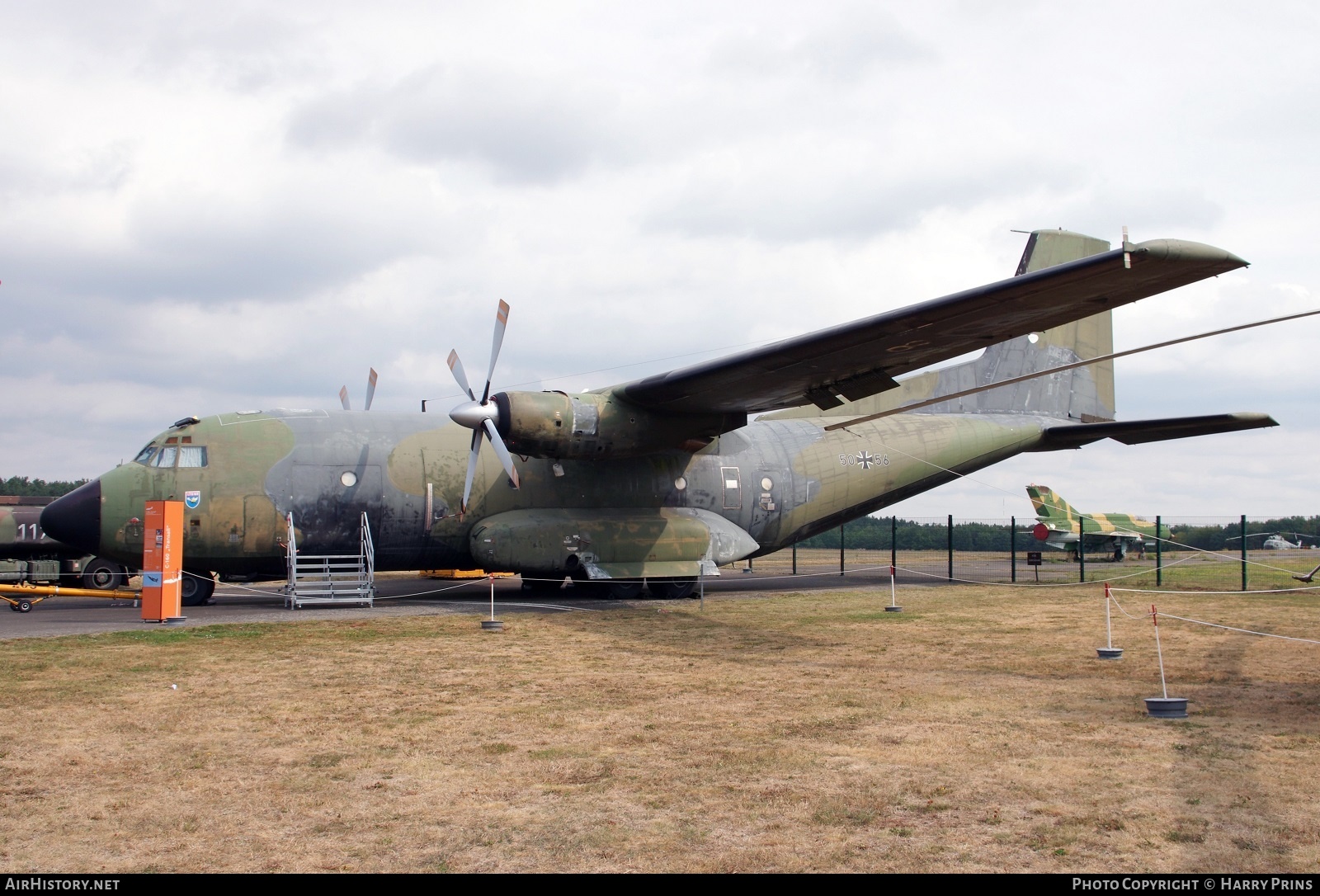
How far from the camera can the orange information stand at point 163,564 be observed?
51.3 feet

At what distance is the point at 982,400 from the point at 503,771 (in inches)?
775

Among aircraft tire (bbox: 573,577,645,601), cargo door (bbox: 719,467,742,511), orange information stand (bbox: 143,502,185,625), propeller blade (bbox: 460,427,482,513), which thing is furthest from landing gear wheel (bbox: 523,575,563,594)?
orange information stand (bbox: 143,502,185,625)

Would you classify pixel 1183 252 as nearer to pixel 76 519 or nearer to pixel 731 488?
pixel 731 488

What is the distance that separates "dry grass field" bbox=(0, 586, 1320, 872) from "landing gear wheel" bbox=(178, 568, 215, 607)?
578cm

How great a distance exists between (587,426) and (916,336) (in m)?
6.25

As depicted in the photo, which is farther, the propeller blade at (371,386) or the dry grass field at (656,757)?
the propeller blade at (371,386)

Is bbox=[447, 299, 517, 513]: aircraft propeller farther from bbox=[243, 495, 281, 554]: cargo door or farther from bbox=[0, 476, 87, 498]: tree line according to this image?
bbox=[0, 476, 87, 498]: tree line

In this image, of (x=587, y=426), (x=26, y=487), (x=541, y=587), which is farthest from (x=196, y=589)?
(x=26, y=487)

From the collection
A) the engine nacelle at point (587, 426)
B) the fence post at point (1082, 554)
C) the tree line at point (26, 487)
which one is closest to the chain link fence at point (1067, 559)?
the fence post at point (1082, 554)

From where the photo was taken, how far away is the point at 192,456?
1820 cm

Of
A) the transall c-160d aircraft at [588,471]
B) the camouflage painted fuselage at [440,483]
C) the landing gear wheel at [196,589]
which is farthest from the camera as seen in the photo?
the landing gear wheel at [196,589]

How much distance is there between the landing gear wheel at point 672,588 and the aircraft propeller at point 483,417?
3961 mm

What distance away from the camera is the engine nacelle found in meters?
17.4

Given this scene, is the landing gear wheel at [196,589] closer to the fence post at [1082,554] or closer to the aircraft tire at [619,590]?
the aircraft tire at [619,590]
